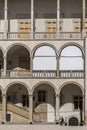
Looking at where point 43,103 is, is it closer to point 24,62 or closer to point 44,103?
point 44,103

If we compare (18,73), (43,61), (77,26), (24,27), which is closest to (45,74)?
(43,61)

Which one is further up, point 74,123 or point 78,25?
point 78,25

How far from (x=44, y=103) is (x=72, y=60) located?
19.3 feet

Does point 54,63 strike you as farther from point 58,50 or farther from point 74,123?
point 74,123

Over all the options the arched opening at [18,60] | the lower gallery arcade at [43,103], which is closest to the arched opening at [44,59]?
the lower gallery arcade at [43,103]

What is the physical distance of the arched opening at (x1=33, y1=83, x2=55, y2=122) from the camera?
5112 cm

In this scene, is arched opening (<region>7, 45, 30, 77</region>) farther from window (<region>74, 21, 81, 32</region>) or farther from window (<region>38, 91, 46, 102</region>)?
window (<region>74, 21, 81, 32</region>)

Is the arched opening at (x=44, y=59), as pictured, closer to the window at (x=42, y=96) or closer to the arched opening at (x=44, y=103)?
the arched opening at (x=44, y=103)

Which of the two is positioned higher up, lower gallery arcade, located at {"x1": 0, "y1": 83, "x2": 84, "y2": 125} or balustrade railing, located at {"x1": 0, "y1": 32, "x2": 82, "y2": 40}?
balustrade railing, located at {"x1": 0, "y1": 32, "x2": 82, "y2": 40}

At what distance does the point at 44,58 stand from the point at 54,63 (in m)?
1.18

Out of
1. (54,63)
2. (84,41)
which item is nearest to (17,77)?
(54,63)

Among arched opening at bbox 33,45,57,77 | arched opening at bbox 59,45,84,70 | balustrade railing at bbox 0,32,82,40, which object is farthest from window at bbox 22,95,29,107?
balustrade railing at bbox 0,32,82,40

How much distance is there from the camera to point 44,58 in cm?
4978

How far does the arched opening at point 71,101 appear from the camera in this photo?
51.0 m
